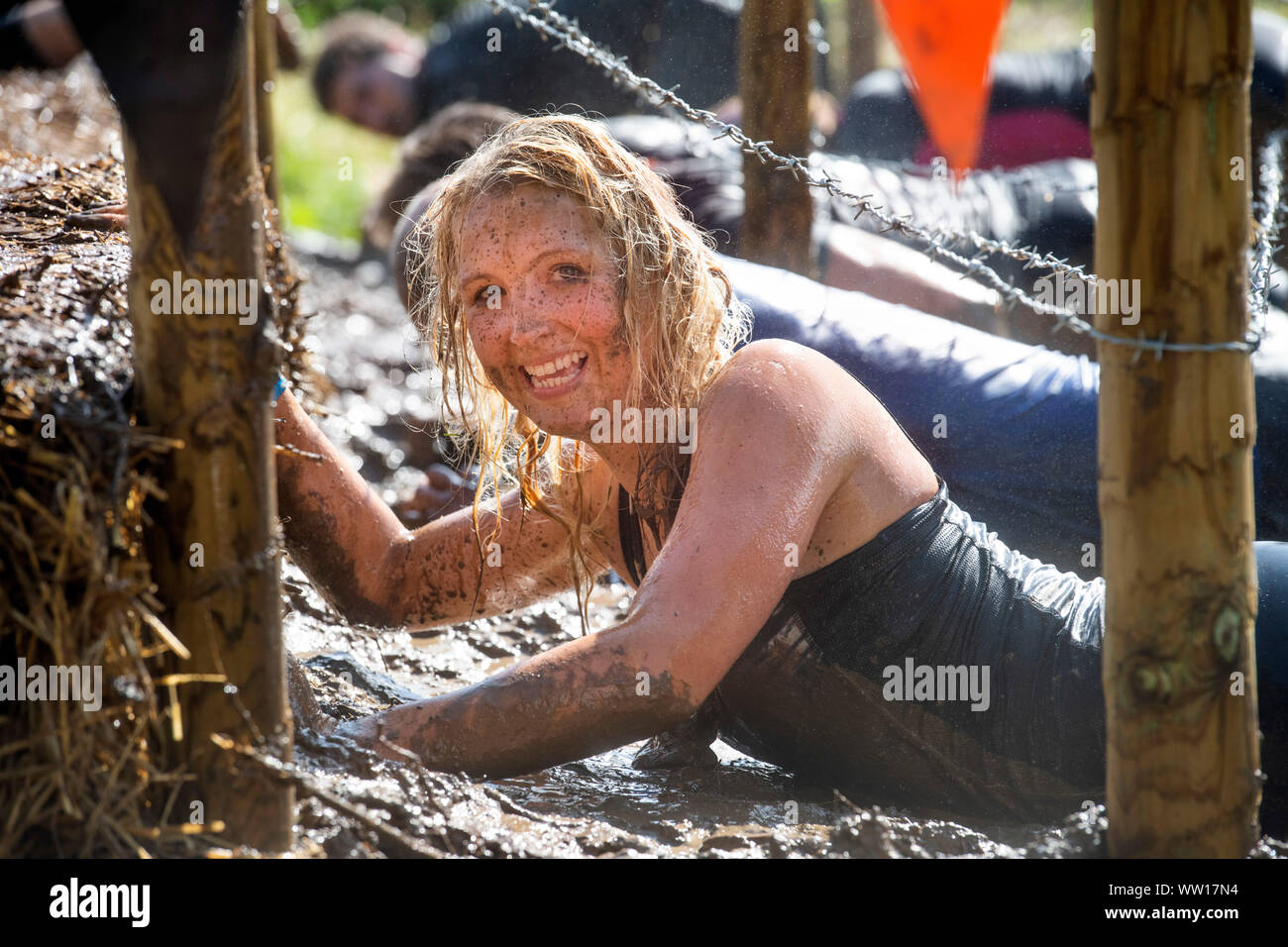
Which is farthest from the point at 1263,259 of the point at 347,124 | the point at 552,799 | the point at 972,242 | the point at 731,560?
the point at 347,124

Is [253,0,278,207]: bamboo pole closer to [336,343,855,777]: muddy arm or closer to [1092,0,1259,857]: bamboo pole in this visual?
[336,343,855,777]: muddy arm

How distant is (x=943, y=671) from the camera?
2.24 m

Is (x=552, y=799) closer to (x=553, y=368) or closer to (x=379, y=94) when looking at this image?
(x=553, y=368)

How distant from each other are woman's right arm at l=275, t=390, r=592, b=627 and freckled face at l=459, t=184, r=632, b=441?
0.54 m

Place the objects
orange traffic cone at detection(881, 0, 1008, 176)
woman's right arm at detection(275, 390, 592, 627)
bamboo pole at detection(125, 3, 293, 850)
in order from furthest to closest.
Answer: orange traffic cone at detection(881, 0, 1008, 176) < woman's right arm at detection(275, 390, 592, 627) < bamboo pole at detection(125, 3, 293, 850)

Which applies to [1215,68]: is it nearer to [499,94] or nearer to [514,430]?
[514,430]

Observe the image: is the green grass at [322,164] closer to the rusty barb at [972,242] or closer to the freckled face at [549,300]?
the rusty barb at [972,242]

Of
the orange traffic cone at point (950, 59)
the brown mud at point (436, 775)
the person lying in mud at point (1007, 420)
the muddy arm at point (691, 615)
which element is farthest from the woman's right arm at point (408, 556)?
the orange traffic cone at point (950, 59)

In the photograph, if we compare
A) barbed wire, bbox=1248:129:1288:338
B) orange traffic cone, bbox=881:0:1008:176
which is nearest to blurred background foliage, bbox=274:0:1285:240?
orange traffic cone, bbox=881:0:1008:176

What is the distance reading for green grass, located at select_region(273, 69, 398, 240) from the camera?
10.7 metres

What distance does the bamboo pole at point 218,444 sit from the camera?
5.32 feet

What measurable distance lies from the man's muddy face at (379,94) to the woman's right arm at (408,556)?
5.29 meters

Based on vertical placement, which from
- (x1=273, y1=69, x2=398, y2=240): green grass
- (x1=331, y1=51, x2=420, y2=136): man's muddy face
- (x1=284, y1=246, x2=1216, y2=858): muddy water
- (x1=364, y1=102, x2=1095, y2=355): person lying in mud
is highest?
(x1=273, y1=69, x2=398, y2=240): green grass

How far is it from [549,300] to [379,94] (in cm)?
590
